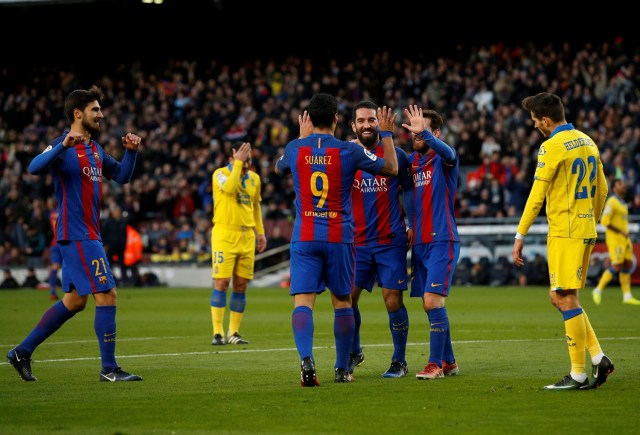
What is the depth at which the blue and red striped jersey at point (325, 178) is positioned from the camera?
9.38 metres

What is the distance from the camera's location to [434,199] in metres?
10.4

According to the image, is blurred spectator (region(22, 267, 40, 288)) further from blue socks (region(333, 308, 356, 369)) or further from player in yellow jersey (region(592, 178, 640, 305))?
blue socks (region(333, 308, 356, 369))

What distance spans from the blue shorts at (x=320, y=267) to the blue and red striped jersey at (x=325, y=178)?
7 centimetres

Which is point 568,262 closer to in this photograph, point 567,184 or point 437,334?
point 567,184

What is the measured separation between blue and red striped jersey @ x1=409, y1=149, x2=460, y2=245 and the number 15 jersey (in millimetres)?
1250

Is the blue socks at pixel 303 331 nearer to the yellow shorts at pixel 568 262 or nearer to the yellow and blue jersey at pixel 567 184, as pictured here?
the yellow and blue jersey at pixel 567 184

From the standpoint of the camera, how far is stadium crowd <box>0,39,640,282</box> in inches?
1216

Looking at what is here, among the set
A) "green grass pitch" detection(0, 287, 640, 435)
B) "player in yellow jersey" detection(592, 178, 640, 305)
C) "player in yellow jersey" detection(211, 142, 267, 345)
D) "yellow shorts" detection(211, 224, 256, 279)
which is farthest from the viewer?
"player in yellow jersey" detection(592, 178, 640, 305)

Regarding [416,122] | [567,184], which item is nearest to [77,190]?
[416,122]

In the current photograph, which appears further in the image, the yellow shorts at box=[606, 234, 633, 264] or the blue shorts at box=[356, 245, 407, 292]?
the yellow shorts at box=[606, 234, 633, 264]

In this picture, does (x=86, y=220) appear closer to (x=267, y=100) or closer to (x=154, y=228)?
(x=154, y=228)

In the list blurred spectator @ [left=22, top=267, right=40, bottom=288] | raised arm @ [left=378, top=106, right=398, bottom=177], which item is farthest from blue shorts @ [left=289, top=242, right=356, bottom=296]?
blurred spectator @ [left=22, top=267, right=40, bottom=288]

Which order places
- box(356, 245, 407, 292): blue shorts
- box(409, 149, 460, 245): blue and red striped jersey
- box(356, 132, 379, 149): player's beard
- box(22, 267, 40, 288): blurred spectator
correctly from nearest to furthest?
box(356, 132, 379, 149): player's beard → box(409, 149, 460, 245): blue and red striped jersey → box(356, 245, 407, 292): blue shorts → box(22, 267, 40, 288): blurred spectator

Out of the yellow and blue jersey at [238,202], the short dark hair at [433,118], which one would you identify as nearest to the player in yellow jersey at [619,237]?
the yellow and blue jersey at [238,202]
